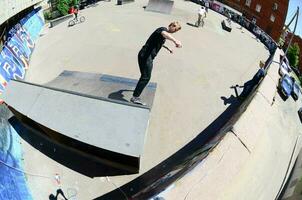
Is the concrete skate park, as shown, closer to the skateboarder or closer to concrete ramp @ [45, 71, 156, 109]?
concrete ramp @ [45, 71, 156, 109]

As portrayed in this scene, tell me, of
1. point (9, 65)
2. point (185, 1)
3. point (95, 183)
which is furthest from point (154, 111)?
point (185, 1)

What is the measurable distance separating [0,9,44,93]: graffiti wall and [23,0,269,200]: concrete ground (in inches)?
18.8

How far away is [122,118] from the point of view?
929cm

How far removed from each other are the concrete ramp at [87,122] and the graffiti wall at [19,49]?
4439mm

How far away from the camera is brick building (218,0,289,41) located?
5136 cm

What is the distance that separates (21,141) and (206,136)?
238 inches

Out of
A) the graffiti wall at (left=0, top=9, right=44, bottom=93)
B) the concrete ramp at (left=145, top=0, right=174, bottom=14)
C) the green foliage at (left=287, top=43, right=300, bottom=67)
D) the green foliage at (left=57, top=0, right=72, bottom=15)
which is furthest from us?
the green foliage at (left=287, top=43, right=300, bottom=67)

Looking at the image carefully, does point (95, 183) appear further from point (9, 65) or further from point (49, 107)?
point (9, 65)

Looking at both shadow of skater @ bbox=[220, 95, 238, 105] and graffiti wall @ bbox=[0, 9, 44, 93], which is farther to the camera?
graffiti wall @ bbox=[0, 9, 44, 93]

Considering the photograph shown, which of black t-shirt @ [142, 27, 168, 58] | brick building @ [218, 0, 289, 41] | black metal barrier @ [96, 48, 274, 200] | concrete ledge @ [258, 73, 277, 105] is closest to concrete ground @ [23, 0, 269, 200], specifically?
black metal barrier @ [96, 48, 274, 200]

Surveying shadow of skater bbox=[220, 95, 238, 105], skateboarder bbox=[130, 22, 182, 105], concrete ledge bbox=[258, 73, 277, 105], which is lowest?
shadow of skater bbox=[220, 95, 238, 105]

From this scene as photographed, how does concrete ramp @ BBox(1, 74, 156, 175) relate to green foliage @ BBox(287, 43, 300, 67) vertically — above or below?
above

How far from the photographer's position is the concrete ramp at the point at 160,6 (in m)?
27.6

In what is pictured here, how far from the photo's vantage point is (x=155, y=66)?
1625 centimetres
